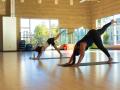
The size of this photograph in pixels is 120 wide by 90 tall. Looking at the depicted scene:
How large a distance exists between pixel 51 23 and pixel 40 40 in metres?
1.60

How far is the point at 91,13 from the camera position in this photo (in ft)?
70.3

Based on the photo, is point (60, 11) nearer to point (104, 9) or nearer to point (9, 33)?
point (104, 9)

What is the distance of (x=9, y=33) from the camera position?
18.4m

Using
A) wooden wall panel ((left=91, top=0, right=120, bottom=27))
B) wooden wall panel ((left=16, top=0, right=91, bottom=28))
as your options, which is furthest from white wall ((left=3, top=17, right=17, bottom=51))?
wooden wall panel ((left=91, top=0, right=120, bottom=27))

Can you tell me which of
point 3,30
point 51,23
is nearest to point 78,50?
point 3,30


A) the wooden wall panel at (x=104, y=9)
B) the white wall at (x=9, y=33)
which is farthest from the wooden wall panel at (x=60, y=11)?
the white wall at (x=9, y=33)

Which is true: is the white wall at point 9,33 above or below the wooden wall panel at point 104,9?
below

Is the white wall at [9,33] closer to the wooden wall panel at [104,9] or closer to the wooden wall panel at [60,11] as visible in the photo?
the wooden wall panel at [60,11]

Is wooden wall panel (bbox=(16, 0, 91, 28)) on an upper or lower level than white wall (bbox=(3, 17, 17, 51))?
upper

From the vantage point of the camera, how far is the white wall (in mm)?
18312

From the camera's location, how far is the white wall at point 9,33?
18312mm

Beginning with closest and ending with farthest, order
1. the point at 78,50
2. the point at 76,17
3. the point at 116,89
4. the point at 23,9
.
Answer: the point at 116,89 → the point at 78,50 → the point at 23,9 → the point at 76,17

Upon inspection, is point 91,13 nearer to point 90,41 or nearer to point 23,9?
point 23,9

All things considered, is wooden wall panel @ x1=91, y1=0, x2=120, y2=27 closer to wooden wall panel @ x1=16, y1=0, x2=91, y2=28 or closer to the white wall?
wooden wall panel @ x1=16, y1=0, x2=91, y2=28
